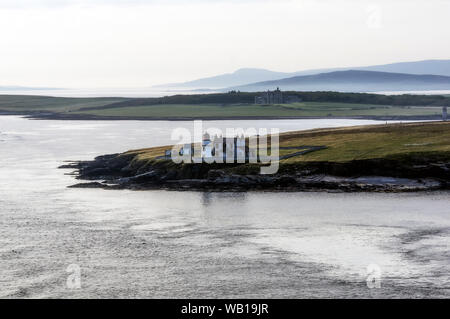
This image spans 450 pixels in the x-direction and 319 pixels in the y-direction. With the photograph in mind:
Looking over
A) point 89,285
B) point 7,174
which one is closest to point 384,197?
point 89,285

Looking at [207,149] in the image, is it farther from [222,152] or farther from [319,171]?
[319,171]

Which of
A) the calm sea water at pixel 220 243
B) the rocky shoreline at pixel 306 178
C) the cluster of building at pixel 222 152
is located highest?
the cluster of building at pixel 222 152

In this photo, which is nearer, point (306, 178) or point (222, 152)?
point (306, 178)

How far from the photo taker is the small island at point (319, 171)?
283 ft

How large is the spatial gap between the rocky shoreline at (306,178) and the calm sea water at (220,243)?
382cm

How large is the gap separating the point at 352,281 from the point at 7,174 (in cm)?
7133

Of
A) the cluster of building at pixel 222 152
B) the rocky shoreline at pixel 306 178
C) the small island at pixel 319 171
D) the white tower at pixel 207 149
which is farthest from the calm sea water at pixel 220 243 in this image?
the white tower at pixel 207 149

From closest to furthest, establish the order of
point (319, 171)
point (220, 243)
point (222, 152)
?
point (220, 243) → point (319, 171) → point (222, 152)

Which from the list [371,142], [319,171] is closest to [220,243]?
[319,171]

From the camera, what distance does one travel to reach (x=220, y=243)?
57.4 meters

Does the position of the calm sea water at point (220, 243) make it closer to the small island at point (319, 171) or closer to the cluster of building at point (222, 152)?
the small island at point (319, 171)

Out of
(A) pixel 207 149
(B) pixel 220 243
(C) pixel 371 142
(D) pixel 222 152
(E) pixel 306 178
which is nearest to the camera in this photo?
(B) pixel 220 243

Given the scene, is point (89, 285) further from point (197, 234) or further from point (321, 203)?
point (321, 203)

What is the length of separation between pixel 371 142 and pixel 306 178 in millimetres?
22697
